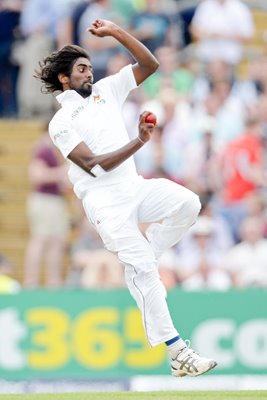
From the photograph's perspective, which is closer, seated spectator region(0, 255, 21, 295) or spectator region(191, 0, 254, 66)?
seated spectator region(0, 255, 21, 295)

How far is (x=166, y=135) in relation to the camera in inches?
698

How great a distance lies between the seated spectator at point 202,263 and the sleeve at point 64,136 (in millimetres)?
5017

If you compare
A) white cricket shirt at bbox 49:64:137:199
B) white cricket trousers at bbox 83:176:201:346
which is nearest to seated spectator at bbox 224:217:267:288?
white cricket trousers at bbox 83:176:201:346

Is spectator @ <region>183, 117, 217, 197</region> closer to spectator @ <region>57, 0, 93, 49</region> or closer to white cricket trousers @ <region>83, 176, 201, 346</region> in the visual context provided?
spectator @ <region>57, 0, 93, 49</region>

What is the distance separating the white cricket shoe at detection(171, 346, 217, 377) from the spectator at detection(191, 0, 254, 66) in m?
8.72

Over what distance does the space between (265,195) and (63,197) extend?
239 centimetres

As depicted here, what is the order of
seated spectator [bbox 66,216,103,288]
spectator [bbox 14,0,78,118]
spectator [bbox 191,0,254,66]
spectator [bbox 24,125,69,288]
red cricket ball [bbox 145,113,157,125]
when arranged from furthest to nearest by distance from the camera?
spectator [bbox 191,0,254,66] < spectator [bbox 14,0,78,118] < spectator [bbox 24,125,69,288] < seated spectator [bbox 66,216,103,288] < red cricket ball [bbox 145,113,157,125]

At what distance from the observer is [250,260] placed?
637 inches

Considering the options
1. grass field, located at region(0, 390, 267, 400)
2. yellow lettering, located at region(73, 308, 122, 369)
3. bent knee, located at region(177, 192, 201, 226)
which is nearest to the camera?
grass field, located at region(0, 390, 267, 400)

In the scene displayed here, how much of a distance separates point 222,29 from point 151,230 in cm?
836

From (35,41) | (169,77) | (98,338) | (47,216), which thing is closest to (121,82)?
(98,338)

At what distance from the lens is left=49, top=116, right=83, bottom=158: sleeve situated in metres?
11.2

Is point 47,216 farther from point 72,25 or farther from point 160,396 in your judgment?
point 160,396

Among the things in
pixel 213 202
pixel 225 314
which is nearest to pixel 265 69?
pixel 213 202
